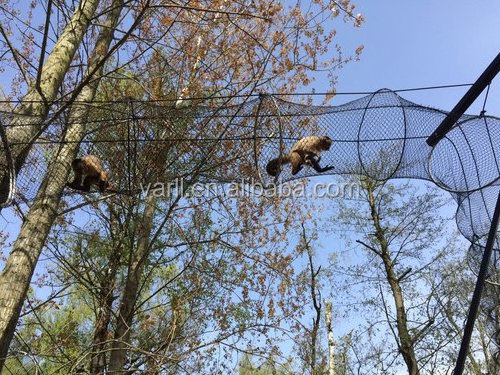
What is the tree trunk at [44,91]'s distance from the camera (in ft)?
12.3

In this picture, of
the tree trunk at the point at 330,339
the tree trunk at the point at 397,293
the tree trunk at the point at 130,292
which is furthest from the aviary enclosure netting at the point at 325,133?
the tree trunk at the point at 330,339

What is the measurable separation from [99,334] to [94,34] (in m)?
4.47

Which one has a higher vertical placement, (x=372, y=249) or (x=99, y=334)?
(x=372, y=249)

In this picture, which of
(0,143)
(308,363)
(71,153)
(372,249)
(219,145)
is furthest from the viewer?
(372,249)

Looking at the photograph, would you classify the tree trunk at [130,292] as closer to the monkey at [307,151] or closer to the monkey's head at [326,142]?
the monkey at [307,151]

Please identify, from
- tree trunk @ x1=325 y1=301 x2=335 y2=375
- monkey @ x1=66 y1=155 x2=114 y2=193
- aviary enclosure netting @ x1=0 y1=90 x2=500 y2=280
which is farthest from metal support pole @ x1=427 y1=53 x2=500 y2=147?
tree trunk @ x1=325 y1=301 x2=335 y2=375

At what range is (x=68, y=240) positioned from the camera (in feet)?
29.0

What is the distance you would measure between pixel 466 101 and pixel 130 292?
476 centimetres

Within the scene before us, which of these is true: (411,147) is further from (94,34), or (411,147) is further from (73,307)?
(73,307)

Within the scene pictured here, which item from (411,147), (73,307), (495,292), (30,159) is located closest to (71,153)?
(30,159)

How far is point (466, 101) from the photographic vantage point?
322cm

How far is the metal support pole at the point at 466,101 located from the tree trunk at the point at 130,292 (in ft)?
12.3

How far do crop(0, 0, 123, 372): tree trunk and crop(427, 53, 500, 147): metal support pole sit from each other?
2.71 metres

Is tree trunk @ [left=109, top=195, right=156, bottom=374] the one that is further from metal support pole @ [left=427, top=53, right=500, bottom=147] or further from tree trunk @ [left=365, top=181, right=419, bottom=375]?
tree trunk @ [left=365, top=181, right=419, bottom=375]
